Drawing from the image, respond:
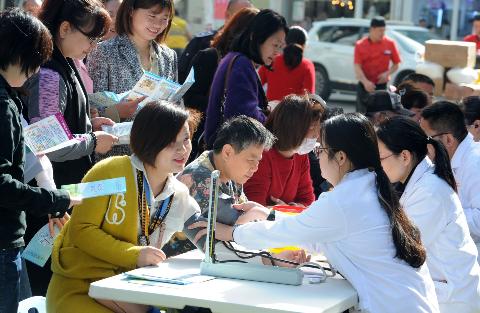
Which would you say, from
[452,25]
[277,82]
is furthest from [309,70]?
[452,25]

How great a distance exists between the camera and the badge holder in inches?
124

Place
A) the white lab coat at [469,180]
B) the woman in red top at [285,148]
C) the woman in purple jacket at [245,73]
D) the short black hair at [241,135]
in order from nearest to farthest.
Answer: the short black hair at [241,135] < the white lab coat at [469,180] < the woman in red top at [285,148] < the woman in purple jacket at [245,73]

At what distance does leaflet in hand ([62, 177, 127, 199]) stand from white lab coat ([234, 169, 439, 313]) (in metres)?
0.59

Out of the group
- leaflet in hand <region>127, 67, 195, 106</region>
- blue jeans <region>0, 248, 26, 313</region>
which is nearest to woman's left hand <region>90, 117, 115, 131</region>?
leaflet in hand <region>127, 67, 195, 106</region>

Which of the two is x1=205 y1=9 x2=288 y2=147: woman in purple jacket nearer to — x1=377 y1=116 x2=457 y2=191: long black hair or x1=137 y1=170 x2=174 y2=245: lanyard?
x1=377 y1=116 x2=457 y2=191: long black hair

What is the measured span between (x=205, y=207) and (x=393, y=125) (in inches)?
34.5

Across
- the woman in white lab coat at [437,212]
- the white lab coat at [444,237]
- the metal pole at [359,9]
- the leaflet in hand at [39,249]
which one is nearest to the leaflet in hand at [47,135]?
the leaflet in hand at [39,249]

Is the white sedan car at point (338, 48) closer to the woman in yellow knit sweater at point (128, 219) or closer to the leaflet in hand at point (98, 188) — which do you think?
the woman in yellow knit sweater at point (128, 219)

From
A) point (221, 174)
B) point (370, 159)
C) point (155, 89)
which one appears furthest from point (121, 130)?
point (370, 159)

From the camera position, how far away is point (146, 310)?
3.34 metres

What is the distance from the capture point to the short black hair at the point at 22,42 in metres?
3.12

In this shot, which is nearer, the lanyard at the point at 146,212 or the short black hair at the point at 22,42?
the short black hair at the point at 22,42

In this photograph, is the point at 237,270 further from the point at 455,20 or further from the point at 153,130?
the point at 455,20

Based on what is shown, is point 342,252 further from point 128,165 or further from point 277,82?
point 277,82
